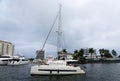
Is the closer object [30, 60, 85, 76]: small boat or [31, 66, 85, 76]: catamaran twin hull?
[31, 66, 85, 76]: catamaran twin hull

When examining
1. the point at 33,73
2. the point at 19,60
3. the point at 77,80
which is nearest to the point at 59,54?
the point at 33,73

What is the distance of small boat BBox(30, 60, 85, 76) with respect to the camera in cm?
6888

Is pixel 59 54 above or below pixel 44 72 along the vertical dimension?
above

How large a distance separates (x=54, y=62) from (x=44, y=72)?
4358 millimetres

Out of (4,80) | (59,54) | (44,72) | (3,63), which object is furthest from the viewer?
(3,63)

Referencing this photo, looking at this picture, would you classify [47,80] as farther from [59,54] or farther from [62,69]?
[59,54]

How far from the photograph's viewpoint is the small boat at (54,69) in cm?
6888

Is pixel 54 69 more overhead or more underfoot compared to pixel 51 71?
more overhead

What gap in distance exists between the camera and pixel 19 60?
166 m

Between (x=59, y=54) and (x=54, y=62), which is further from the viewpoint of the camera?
(x=59, y=54)

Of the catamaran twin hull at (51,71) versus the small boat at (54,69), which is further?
the small boat at (54,69)

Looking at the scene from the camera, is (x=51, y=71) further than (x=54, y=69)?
Yes

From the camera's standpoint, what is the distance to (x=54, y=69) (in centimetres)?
6906

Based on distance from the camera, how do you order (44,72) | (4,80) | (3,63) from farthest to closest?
(3,63) < (44,72) < (4,80)
